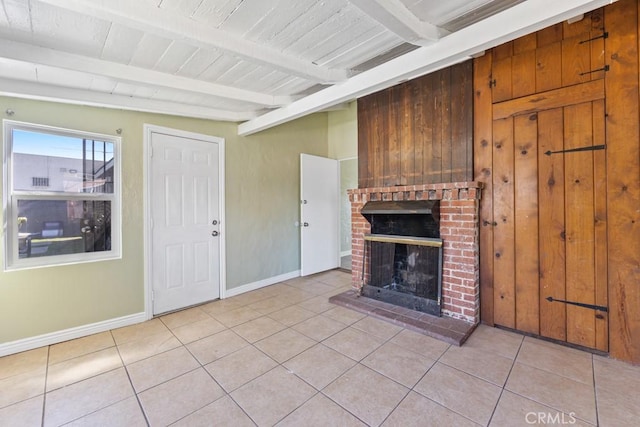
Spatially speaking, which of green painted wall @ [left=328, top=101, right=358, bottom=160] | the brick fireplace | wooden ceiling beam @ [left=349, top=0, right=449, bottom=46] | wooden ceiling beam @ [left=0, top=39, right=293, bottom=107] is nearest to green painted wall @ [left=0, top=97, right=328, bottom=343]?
green painted wall @ [left=328, top=101, right=358, bottom=160]

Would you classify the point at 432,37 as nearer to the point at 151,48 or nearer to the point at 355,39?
the point at 355,39

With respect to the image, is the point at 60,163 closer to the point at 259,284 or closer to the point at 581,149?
the point at 259,284

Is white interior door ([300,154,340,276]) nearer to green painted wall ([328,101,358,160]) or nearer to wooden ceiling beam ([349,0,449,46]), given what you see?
green painted wall ([328,101,358,160])

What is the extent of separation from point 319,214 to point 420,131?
2.19 metres

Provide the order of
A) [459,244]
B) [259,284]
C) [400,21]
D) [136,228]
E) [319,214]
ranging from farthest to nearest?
[319,214] → [259,284] → [136,228] → [459,244] → [400,21]

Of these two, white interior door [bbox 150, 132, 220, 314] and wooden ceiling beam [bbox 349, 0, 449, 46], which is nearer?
wooden ceiling beam [bbox 349, 0, 449, 46]

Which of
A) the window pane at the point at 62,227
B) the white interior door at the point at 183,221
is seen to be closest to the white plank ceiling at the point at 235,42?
the white interior door at the point at 183,221

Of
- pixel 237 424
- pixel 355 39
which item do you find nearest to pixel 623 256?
pixel 355 39

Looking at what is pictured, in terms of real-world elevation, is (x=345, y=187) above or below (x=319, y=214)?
above

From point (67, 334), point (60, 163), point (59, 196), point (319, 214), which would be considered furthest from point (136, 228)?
point (319, 214)

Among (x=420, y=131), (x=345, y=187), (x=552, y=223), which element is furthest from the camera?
(x=345, y=187)

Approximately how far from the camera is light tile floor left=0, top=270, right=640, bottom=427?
1606 millimetres

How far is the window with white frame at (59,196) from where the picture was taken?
2355mm

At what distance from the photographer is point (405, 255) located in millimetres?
3141
